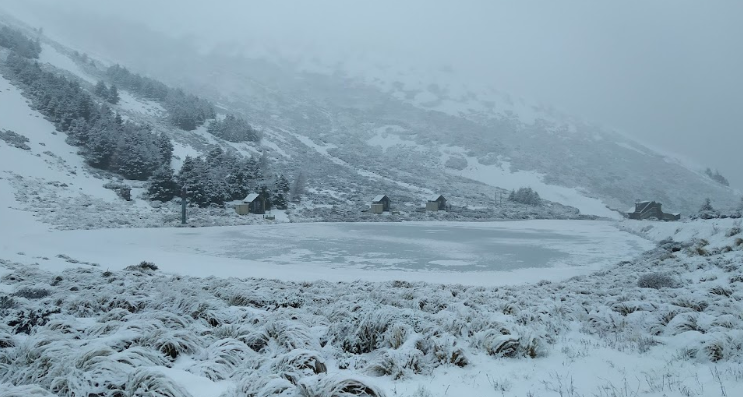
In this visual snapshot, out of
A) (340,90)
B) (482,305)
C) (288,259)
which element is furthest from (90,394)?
(340,90)

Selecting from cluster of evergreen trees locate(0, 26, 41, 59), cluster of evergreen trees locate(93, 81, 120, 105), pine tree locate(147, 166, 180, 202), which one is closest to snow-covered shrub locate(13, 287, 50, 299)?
pine tree locate(147, 166, 180, 202)

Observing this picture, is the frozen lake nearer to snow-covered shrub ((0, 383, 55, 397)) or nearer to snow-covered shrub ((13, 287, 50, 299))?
snow-covered shrub ((13, 287, 50, 299))

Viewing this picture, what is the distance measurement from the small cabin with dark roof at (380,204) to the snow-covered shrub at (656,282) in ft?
152

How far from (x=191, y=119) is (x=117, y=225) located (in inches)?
2084

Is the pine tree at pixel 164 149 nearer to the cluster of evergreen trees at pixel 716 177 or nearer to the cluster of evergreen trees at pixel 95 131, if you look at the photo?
the cluster of evergreen trees at pixel 95 131

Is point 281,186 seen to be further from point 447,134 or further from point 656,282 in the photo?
point 447,134

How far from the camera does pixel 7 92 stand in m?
57.2

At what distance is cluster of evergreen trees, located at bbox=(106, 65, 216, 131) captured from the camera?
7988 centimetres

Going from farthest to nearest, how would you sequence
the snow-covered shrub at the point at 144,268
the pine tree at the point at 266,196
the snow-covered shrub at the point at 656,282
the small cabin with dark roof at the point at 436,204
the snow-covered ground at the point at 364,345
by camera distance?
the small cabin with dark roof at the point at 436,204, the pine tree at the point at 266,196, the snow-covered shrub at the point at 144,268, the snow-covered shrub at the point at 656,282, the snow-covered ground at the point at 364,345

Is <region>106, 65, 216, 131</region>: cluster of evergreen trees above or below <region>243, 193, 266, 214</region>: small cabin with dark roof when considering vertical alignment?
above

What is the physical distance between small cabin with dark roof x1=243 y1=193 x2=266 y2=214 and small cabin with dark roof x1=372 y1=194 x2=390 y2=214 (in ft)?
51.2

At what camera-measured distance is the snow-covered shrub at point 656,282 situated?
1108 cm

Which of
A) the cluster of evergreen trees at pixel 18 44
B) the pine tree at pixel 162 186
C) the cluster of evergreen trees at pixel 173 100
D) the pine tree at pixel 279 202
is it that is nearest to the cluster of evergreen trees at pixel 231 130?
the cluster of evergreen trees at pixel 173 100

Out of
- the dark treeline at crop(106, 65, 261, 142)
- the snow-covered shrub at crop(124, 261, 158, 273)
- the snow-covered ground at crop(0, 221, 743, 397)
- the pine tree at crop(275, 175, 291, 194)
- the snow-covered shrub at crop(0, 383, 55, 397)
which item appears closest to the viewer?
the snow-covered shrub at crop(0, 383, 55, 397)
